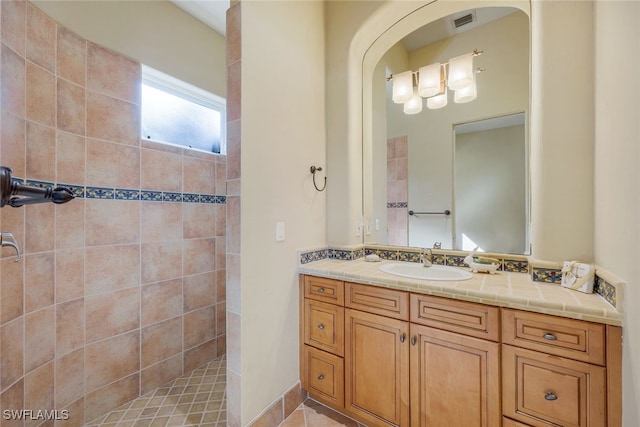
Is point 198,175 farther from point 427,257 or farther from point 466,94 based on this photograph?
point 466,94

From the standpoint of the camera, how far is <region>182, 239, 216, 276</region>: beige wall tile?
6.95 ft

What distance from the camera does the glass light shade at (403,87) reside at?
77.8 inches

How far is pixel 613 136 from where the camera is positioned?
998 mm

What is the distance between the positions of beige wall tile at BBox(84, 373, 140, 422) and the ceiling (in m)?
2.83

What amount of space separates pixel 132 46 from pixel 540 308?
2.81 m

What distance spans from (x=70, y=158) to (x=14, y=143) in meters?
0.29

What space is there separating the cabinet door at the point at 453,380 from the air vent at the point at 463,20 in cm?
198

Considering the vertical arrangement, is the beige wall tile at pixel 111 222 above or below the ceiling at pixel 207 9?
below

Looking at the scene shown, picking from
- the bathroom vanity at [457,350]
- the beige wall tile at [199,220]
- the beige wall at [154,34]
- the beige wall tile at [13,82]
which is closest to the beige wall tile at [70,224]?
the beige wall tile at [13,82]

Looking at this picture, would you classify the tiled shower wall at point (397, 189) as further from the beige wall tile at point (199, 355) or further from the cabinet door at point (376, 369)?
the beige wall tile at point (199, 355)

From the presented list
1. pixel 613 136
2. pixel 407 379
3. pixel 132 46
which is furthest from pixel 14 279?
pixel 613 136

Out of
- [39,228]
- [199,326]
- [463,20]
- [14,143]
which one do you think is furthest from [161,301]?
[463,20]

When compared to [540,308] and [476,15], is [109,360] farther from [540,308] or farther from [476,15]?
[476,15]

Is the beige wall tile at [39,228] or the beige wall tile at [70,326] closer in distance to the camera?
the beige wall tile at [39,228]
